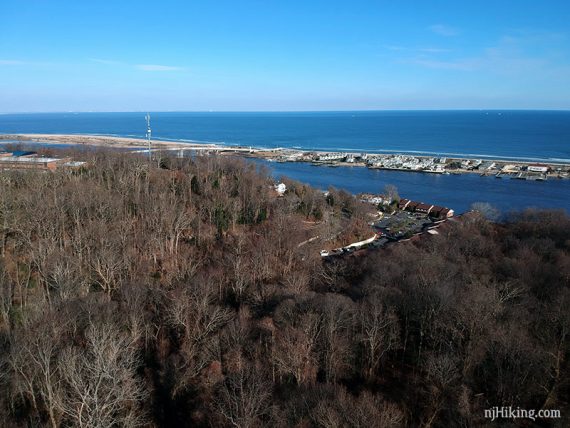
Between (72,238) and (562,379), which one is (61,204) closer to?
(72,238)

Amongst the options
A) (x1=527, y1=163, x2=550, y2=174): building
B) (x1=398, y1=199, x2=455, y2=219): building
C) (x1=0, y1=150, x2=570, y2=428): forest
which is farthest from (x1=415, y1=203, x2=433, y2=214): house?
(x1=527, y1=163, x2=550, y2=174): building

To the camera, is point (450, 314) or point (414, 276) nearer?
point (450, 314)

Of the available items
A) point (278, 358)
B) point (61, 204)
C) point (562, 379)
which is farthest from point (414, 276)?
point (61, 204)

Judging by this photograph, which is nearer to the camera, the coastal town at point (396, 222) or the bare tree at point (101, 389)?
the bare tree at point (101, 389)

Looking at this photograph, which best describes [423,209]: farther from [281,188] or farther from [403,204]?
[281,188]

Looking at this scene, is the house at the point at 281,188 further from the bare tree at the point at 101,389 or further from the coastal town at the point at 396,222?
the bare tree at the point at 101,389

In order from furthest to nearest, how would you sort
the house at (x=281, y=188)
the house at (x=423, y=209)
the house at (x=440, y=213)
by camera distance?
the house at (x=281, y=188) → the house at (x=423, y=209) → the house at (x=440, y=213)

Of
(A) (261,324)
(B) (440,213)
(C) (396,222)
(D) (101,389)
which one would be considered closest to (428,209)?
(B) (440,213)

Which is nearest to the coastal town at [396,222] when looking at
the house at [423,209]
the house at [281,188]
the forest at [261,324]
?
the house at [423,209]
